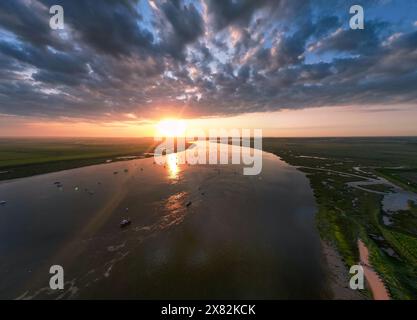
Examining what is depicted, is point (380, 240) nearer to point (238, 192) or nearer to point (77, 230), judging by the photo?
point (238, 192)

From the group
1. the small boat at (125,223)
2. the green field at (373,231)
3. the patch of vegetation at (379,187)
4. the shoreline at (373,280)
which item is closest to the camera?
the shoreline at (373,280)

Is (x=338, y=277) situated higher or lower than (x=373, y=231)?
lower

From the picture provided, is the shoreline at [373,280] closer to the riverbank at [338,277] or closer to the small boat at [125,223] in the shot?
the riverbank at [338,277]

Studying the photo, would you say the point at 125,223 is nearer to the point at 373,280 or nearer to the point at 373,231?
the point at 373,280

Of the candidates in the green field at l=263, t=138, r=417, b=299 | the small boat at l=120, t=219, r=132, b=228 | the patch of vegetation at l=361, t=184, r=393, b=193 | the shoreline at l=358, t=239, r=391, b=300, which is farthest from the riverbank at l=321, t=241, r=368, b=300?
the patch of vegetation at l=361, t=184, r=393, b=193

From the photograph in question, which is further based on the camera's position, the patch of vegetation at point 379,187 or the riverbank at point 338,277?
the patch of vegetation at point 379,187

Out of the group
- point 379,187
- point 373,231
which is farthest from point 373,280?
point 379,187

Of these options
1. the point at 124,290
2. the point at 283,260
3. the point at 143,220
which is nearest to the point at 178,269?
the point at 124,290

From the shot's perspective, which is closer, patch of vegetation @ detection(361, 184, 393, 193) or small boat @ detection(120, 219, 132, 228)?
small boat @ detection(120, 219, 132, 228)

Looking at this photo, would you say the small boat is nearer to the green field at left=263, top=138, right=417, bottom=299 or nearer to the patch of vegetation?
the green field at left=263, top=138, right=417, bottom=299

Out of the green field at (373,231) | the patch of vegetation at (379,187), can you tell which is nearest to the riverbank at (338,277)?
the green field at (373,231)

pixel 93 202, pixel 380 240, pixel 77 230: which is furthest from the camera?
pixel 93 202
